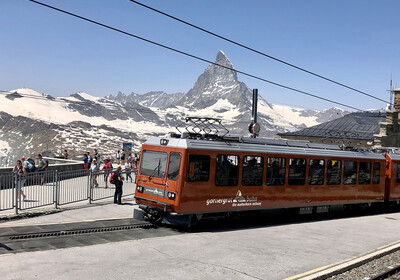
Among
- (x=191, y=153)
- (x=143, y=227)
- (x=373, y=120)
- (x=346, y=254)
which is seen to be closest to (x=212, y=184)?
(x=191, y=153)

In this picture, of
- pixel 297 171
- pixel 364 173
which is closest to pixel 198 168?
pixel 297 171

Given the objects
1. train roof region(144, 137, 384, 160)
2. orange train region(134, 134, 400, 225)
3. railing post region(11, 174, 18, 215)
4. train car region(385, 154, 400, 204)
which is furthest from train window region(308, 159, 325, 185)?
railing post region(11, 174, 18, 215)

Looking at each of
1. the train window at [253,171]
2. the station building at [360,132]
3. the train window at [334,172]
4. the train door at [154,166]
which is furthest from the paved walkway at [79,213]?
the station building at [360,132]

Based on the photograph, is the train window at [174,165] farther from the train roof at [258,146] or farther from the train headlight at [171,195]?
the train headlight at [171,195]

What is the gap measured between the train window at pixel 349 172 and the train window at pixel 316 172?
1733 millimetres

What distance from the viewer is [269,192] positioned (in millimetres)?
17906

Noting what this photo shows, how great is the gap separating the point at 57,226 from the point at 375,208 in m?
18.5

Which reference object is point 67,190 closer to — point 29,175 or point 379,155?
point 29,175

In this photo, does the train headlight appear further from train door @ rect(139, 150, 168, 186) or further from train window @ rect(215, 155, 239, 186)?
train window @ rect(215, 155, 239, 186)

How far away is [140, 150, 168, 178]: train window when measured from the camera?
15828 mm

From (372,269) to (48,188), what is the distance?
11.7m

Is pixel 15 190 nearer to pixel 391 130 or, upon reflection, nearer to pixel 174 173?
pixel 174 173

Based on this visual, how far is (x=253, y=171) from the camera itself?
1727cm

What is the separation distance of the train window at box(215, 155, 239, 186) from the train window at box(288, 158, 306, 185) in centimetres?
307
